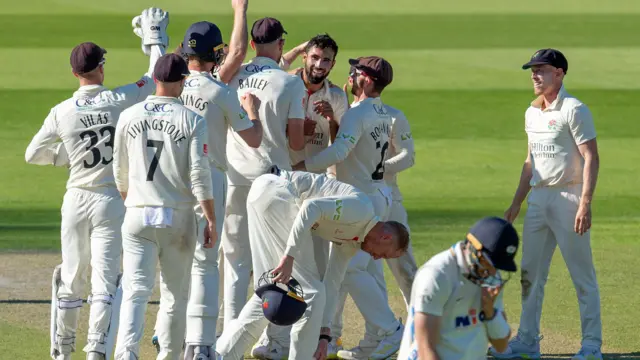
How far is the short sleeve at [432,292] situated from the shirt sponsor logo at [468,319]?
14 centimetres

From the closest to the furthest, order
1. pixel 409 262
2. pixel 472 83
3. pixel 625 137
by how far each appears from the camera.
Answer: pixel 409 262 → pixel 625 137 → pixel 472 83

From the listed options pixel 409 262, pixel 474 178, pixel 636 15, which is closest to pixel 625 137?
pixel 474 178

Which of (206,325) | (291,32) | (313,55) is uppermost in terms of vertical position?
(291,32)

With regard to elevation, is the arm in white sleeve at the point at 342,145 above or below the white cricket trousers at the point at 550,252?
above

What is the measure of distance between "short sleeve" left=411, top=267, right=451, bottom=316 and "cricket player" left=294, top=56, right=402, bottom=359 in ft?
9.15

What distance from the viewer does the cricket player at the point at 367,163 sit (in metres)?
8.59

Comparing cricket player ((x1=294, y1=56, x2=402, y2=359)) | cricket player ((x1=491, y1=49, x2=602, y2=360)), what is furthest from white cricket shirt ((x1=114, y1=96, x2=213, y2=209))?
cricket player ((x1=491, y1=49, x2=602, y2=360))

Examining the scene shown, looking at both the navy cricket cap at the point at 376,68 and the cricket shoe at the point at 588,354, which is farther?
the navy cricket cap at the point at 376,68

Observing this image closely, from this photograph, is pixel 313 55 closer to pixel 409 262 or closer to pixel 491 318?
pixel 409 262

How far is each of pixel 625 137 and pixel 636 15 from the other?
17269 millimetres

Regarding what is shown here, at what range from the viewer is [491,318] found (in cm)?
594

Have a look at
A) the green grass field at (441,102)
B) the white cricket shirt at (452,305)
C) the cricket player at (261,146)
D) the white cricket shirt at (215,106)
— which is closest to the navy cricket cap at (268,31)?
the cricket player at (261,146)

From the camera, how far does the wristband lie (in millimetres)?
5945

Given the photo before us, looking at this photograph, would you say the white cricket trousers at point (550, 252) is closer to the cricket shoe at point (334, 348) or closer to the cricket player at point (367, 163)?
the cricket player at point (367, 163)
